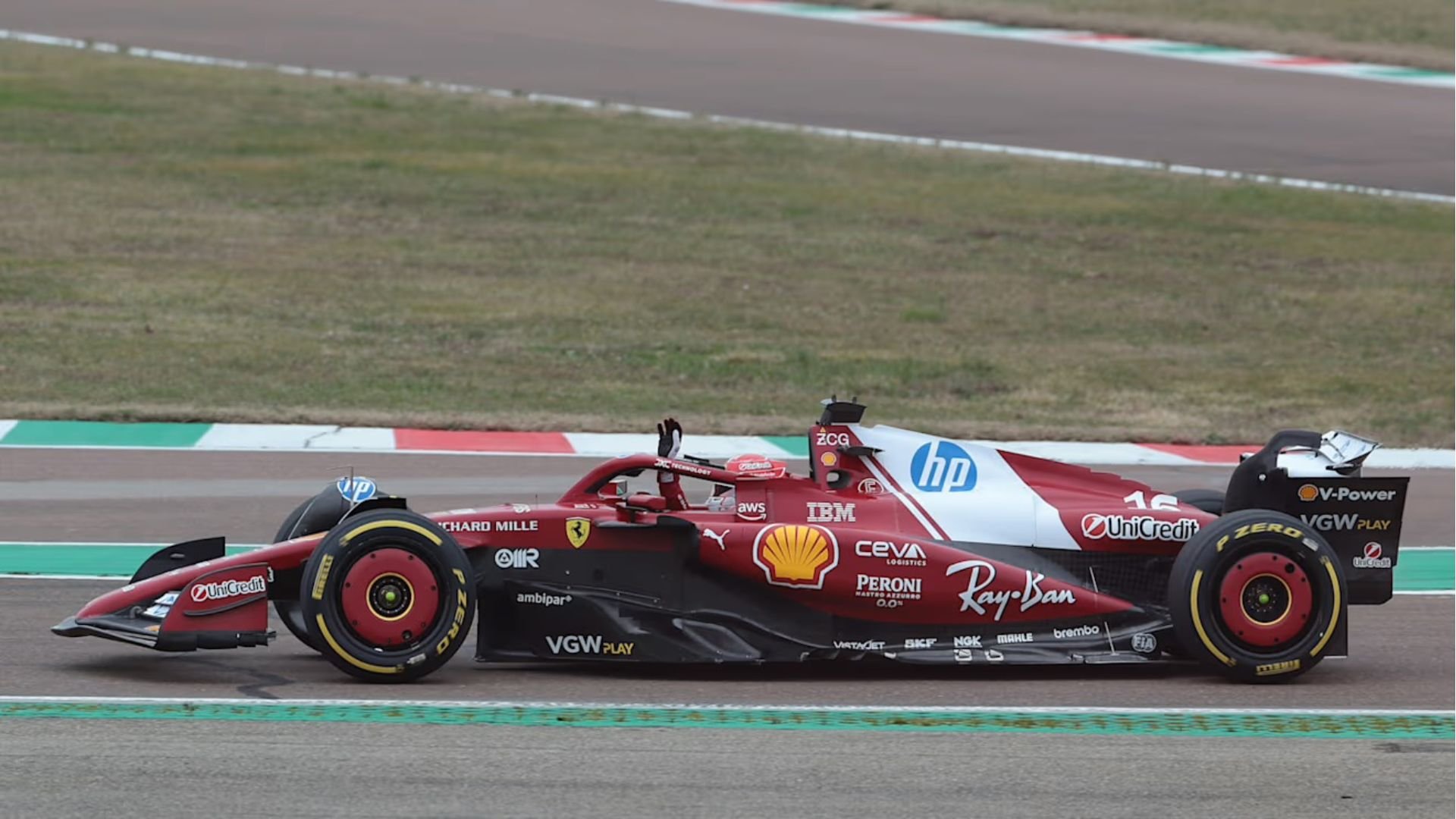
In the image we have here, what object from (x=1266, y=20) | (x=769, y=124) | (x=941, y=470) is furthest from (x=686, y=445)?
(x=1266, y=20)

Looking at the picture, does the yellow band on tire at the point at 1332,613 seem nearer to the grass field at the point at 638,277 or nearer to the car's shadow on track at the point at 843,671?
the car's shadow on track at the point at 843,671

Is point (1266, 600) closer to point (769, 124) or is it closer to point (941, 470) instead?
point (941, 470)

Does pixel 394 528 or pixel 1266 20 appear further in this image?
pixel 1266 20

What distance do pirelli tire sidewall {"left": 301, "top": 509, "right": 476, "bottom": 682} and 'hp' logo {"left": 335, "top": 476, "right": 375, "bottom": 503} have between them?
0.80 meters

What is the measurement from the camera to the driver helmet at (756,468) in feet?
28.6

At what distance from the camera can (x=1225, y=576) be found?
8.50m

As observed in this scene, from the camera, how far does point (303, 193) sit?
2495 cm

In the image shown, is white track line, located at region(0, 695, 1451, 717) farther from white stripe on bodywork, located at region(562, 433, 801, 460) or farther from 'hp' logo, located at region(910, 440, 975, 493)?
white stripe on bodywork, located at region(562, 433, 801, 460)

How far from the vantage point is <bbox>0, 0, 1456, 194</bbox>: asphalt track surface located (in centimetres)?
2870

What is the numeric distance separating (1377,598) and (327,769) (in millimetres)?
4714

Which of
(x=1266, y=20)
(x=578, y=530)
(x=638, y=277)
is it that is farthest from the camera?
(x=1266, y=20)

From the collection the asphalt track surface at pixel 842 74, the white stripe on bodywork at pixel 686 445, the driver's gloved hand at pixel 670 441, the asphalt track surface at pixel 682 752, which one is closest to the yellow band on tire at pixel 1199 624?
the asphalt track surface at pixel 682 752

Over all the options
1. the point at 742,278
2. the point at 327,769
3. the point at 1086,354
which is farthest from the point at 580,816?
the point at 742,278

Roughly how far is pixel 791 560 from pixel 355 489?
Answer: 2.02 meters
